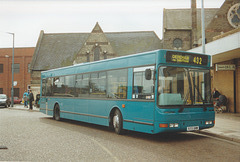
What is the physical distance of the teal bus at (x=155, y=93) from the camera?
809 cm

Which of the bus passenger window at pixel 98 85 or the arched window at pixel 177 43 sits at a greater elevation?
the arched window at pixel 177 43

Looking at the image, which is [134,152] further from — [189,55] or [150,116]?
[189,55]

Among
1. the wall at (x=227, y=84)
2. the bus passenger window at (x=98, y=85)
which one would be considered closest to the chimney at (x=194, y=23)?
the wall at (x=227, y=84)

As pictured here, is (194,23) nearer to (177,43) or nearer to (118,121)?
(177,43)

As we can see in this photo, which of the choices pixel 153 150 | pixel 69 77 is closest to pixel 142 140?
pixel 153 150

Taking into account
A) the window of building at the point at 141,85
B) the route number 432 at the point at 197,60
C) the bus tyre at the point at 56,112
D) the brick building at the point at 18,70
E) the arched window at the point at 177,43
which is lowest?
the bus tyre at the point at 56,112

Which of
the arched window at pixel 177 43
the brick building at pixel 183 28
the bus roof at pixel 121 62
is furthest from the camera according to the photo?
the arched window at pixel 177 43

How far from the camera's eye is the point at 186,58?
8.69 meters

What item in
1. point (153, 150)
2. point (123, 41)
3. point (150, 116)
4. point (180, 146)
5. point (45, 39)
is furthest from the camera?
point (45, 39)

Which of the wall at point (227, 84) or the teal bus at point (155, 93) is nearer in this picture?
the teal bus at point (155, 93)

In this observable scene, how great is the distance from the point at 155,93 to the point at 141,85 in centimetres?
84

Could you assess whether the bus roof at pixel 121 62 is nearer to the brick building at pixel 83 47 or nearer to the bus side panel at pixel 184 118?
the bus side panel at pixel 184 118

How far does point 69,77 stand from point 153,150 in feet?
25.4

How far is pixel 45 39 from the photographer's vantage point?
5384 cm
